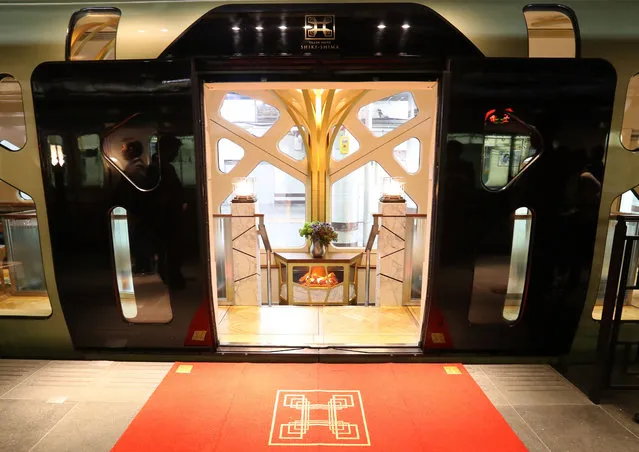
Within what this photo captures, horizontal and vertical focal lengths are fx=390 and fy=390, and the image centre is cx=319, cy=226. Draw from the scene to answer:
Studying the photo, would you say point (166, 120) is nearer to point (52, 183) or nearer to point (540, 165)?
point (52, 183)

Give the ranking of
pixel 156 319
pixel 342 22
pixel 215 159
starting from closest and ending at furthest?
pixel 342 22 → pixel 156 319 → pixel 215 159

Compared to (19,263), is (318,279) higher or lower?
lower

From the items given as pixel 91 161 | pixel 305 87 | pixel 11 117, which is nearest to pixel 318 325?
pixel 305 87

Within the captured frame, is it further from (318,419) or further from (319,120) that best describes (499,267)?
(319,120)

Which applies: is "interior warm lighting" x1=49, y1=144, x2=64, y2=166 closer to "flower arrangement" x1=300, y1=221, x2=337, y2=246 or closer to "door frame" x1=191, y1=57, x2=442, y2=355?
"door frame" x1=191, y1=57, x2=442, y2=355

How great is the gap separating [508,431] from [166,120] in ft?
10.8

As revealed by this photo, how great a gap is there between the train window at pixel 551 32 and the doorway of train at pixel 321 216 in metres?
0.78

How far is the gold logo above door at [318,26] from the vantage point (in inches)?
114

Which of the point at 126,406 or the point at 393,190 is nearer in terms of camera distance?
the point at 126,406

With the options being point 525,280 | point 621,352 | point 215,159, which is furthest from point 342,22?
point 215,159

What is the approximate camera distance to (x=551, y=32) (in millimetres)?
2973

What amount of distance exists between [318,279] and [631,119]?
4.81 metres

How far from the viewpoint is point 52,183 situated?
3119mm

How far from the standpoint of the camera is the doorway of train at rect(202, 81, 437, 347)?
3.76m
